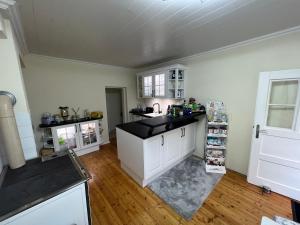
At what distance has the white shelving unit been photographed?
2572 mm

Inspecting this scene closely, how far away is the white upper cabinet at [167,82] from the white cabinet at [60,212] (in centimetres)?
264

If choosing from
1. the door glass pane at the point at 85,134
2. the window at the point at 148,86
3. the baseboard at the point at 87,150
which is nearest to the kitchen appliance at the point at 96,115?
the door glass pane at the point at 85,134

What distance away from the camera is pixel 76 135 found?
3154 mm

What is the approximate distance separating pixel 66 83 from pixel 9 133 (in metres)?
2.18

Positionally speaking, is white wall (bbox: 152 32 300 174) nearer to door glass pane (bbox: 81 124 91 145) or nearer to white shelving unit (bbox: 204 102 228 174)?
white shelving unit (bbox: 204 102 228 174)

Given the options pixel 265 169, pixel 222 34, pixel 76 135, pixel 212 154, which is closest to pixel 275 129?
pixel 265 169

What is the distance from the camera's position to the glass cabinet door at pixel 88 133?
10.7 feet

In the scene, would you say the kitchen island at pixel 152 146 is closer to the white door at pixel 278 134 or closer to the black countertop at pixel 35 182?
the black countertop at pixel 35 182

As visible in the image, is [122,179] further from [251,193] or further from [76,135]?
[251,193]

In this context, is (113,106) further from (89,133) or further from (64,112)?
(64,112)

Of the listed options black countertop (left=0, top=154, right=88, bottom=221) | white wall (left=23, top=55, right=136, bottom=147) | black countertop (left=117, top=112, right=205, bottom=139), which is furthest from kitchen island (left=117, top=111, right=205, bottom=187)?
white wall (left=23, top=55, right=136, bottom=147)

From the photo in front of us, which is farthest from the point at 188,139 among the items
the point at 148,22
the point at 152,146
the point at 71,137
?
the point at 71,137

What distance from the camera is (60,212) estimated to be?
1.07 m

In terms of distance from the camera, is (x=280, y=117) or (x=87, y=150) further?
(x=87, y=150)
